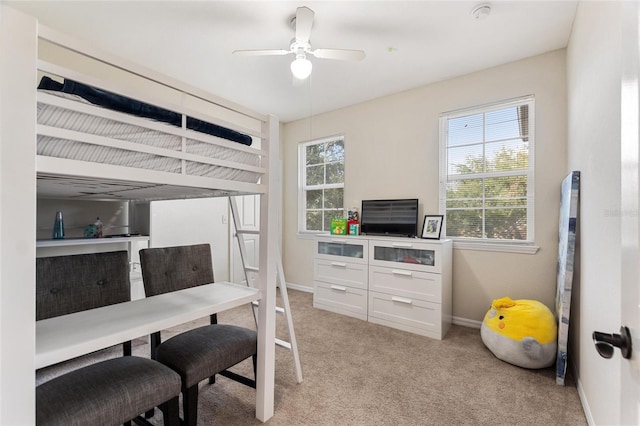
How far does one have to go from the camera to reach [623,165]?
2.09 ft

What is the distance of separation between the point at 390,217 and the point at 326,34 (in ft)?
6.63

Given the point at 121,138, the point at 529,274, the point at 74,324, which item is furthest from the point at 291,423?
the point at 529,274

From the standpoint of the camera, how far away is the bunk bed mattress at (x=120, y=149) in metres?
0.87

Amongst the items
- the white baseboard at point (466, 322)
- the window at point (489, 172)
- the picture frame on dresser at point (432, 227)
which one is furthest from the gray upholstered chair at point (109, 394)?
the window at point (489, 172)

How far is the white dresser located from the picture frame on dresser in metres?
0.17

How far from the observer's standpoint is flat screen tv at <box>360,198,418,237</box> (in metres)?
3.37

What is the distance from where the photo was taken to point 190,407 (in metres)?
1.38

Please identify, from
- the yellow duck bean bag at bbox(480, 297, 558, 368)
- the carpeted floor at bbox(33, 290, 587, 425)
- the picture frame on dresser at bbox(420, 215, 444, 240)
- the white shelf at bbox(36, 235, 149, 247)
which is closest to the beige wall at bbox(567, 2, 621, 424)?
the yellow duck bean bag at bbox(480, 297, 558, 368)

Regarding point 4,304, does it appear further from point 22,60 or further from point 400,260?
point 400,260

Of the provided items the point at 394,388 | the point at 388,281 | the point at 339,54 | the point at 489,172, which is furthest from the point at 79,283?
the point at 489,172

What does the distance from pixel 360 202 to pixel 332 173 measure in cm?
68

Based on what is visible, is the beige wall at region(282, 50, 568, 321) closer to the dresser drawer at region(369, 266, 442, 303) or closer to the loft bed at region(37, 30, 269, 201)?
the dresser drawer at region(369, 266, 442, 303)

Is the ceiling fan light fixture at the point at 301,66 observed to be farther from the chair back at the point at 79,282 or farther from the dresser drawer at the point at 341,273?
the dresser drawer at the point at 341,273

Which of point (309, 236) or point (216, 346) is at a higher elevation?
point (309, 236)
